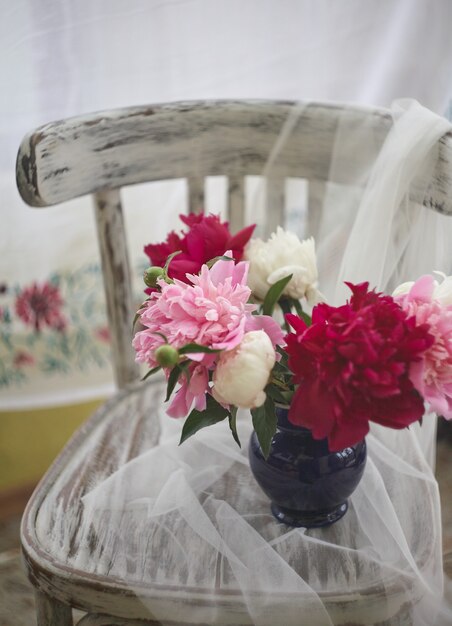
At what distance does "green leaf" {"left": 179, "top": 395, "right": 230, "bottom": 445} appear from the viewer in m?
0.54

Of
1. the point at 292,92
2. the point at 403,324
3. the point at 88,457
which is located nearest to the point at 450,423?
the point at 292,92

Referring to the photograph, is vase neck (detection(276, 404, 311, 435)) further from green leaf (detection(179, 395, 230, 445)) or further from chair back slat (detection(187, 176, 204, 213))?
chair back slat (detection(187, 176, 204, 213))

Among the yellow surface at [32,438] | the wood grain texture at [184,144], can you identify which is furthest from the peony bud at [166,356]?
→ the yellow surface at [32,438]

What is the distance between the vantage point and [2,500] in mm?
1341

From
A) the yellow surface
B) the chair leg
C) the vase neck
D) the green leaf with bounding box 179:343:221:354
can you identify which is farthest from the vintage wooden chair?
the yellow surface

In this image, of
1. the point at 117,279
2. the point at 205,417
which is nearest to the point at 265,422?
the point at 205,417

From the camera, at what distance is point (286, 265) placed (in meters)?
0.64

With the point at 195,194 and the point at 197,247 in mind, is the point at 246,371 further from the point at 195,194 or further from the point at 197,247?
the point at 195,194

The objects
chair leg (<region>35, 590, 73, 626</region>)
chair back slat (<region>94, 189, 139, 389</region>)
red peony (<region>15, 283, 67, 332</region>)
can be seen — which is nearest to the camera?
chair leg (<region>35, 590, 73, 626</region>)

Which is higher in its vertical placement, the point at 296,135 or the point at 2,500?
the point at 296,135

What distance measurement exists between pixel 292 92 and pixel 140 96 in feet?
0.76

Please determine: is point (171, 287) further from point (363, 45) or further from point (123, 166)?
point (363, 45)

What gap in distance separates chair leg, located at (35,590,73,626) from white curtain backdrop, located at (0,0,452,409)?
1.79 ft

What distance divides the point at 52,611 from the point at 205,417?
0.28 meters
